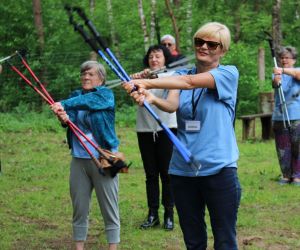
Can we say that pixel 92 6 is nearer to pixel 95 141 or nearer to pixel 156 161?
pixel 156 161

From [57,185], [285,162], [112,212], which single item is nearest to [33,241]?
[112,212]

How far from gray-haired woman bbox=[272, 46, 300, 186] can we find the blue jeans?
15.3ft

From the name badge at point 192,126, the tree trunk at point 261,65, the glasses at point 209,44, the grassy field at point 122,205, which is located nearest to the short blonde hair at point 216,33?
the glasses at point 209,44

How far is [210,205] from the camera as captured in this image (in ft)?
13.5

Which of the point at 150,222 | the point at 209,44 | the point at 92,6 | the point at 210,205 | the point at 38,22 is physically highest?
the point at 92,6

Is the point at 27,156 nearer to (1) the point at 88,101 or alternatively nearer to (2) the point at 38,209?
(2) the point at 38,209

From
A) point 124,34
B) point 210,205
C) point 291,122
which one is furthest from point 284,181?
point 124,34

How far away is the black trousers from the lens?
6449mm

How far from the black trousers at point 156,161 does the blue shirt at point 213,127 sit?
7.59ft

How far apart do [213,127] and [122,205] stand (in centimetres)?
389

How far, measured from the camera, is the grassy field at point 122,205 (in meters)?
6.28

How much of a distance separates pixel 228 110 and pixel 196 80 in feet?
1.10

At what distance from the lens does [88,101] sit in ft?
17.0

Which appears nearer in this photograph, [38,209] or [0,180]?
[38,209]
